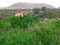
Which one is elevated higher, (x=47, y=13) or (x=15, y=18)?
(x=15, y=18)

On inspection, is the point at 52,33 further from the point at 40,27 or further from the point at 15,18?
the point at 15,18

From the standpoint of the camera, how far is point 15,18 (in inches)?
522

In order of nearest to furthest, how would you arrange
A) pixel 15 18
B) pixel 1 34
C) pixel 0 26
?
pixel 1 34 → pixel 0 26 → pixel 15 18

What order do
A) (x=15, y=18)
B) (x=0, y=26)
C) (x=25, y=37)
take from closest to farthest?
1. (x=25, y=37)
2. (x=0, y=26)
3. (x=15, y=18)

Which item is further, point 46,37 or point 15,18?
point 15,18

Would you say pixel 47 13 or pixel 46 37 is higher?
pixel 46 37

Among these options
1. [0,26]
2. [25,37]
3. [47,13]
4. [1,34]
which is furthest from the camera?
[47,13]

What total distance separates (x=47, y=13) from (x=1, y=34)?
50.5 ft

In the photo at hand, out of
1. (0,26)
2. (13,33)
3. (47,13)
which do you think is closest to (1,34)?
(13,33)

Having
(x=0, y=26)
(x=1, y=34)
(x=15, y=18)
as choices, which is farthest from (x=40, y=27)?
(x=15, y=18)

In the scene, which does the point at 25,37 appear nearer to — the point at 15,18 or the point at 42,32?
the point at 42,32

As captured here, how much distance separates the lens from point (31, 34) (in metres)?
9.10

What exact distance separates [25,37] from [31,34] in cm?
30

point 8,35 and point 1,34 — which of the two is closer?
point 8,35
